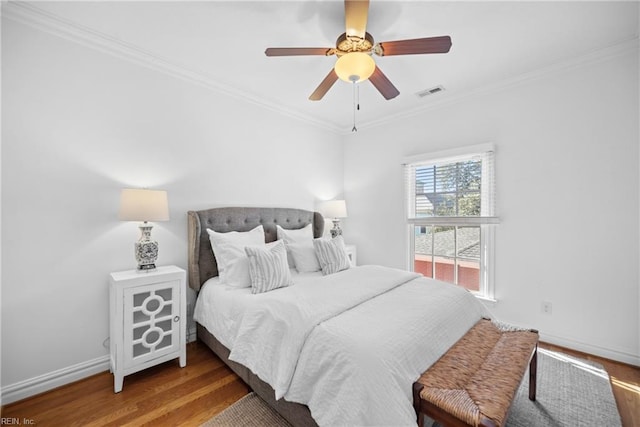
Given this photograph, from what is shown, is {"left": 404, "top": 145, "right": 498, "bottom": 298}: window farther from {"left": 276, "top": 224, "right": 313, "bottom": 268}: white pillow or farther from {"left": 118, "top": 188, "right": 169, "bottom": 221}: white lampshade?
{"left": 118, "top": 188, "right": 169, "bottom": 221}: white lampshade

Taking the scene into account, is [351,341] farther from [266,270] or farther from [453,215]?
[453,215]

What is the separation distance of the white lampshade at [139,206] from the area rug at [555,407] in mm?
1508

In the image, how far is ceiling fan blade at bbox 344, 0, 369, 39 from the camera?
1545 mm

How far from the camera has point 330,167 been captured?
4.36m

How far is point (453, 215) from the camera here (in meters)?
3.37

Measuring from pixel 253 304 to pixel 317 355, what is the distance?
27.9 inches

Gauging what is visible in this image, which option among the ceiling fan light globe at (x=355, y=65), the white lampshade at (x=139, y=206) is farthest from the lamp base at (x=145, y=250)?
the ceiling fan light globe at (x=355, y=65)

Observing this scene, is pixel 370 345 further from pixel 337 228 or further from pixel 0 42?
pixel 0 42

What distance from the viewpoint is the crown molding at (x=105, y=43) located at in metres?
1.93

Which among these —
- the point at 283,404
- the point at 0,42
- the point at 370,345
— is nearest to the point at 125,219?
the point at 0,42

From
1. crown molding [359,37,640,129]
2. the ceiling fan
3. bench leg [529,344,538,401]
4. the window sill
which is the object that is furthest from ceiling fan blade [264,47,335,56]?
the window sill

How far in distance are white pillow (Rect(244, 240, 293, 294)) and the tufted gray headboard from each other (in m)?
0.63

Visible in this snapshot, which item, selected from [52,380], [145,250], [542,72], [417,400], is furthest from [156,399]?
[542,72]

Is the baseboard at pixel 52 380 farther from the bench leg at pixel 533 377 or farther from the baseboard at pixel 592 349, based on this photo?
the baseboard at pixel 592 349
